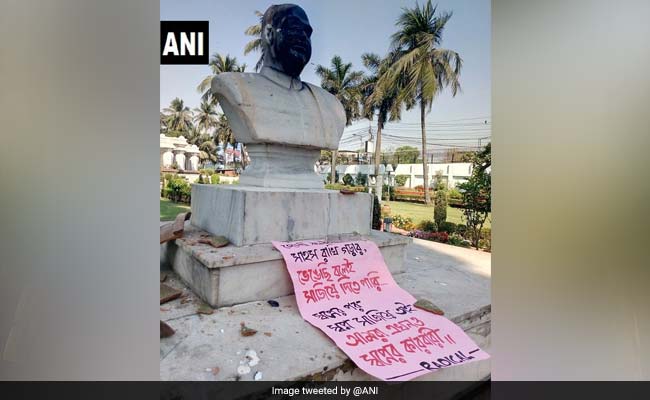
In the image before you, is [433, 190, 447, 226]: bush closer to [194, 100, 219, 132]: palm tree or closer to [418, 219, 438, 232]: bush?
[418, 219, 438, 232]: bush

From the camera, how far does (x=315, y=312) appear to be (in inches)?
71.7

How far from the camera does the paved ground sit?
129 cm

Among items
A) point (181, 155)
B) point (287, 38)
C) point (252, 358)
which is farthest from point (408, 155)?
point (252, 358)

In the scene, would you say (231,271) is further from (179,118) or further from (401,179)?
(179,118)

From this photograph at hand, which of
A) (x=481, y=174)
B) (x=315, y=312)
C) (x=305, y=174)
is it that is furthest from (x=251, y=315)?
(x=481, y=174)

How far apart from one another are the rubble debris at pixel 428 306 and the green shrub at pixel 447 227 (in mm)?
6156

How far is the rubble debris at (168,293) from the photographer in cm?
188

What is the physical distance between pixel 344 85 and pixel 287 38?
12299 millimetres

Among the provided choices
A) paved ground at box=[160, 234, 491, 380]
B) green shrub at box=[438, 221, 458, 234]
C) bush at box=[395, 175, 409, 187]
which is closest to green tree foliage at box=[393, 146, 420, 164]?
bush at box=[395, 175, 409, 187]

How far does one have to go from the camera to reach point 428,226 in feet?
28.5

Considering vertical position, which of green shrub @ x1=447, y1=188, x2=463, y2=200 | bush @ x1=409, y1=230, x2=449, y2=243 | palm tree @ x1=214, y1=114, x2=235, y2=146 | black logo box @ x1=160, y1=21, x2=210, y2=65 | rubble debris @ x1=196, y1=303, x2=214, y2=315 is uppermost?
palm tree @ x1=214, y1=114, x2=235, y2=146

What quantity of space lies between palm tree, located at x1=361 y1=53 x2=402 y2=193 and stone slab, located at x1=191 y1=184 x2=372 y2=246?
355 inches

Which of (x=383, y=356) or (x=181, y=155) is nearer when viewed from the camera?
(x=383, y=356)
